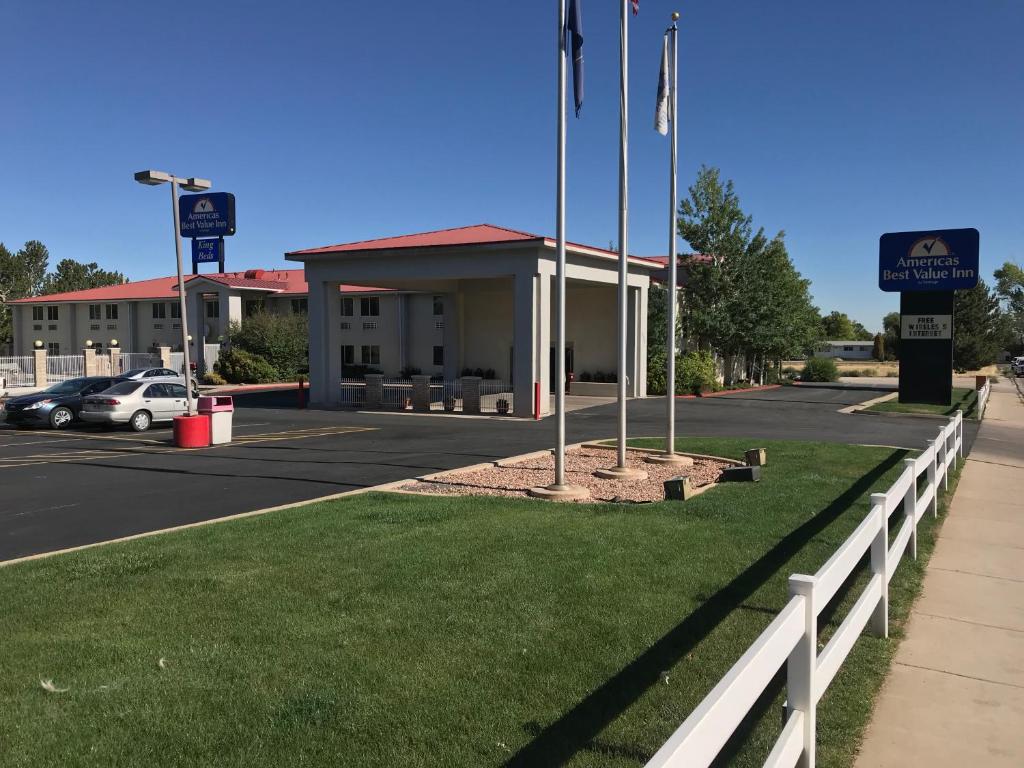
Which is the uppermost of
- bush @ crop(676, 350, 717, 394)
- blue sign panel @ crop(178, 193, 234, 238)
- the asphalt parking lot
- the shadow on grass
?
blue sign panel @ crop(178, 193, 234, 238)

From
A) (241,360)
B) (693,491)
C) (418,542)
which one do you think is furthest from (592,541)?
(241,360)

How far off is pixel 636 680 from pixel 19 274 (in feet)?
353

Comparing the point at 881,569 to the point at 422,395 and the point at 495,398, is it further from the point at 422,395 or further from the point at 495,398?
the point at 422,395

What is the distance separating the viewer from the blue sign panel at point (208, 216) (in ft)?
78.6

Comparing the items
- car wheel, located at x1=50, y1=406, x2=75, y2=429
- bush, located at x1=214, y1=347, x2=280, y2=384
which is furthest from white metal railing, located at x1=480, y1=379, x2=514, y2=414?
bush, located at x1=214, y1=347, x2=280, y2=384

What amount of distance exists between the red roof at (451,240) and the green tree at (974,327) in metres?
43.4

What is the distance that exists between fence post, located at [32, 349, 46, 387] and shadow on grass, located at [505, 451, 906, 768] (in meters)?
39.0

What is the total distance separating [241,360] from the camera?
47.4m

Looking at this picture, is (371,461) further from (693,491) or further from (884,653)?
(884,653)

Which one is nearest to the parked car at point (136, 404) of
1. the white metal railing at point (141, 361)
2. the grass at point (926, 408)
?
the white metal railing at point (141, 361)

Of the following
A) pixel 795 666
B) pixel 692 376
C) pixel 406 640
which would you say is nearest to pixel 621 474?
pixel 406 640

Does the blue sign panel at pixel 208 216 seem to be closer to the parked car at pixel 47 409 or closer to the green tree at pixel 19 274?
the parked car at pixel 47 409

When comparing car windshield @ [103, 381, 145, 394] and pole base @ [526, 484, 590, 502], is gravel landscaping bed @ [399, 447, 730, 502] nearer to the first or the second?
pole base @ [526, 484, 590, 502]

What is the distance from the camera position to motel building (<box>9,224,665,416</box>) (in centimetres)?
2828
